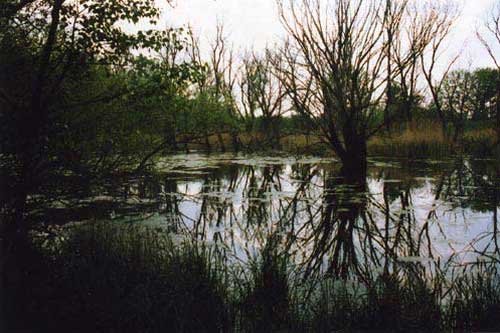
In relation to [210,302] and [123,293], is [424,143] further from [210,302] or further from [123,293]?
[123,293]

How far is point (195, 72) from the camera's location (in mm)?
4840

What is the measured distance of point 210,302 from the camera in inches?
140

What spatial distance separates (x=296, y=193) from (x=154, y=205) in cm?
334

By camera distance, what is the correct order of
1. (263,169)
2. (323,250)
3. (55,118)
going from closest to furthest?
(55,118) < (323,250) < (263,169)

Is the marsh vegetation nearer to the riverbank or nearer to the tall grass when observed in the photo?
the tall grass

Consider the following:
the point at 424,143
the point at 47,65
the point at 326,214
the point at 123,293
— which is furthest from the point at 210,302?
the point at 424,143

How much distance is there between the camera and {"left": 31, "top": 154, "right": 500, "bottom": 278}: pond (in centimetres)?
539

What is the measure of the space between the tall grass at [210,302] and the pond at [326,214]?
2.26 ft

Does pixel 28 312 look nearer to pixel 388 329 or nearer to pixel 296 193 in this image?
pixel 388 329

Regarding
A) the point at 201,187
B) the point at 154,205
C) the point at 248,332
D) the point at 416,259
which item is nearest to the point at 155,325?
the point at 248,332

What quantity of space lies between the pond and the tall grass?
69 cm

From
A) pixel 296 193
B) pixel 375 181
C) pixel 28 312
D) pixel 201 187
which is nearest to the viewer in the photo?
pixel 28 312

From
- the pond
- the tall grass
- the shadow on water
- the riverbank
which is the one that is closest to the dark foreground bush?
the tall grass

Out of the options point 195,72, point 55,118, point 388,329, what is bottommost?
point 388,329
